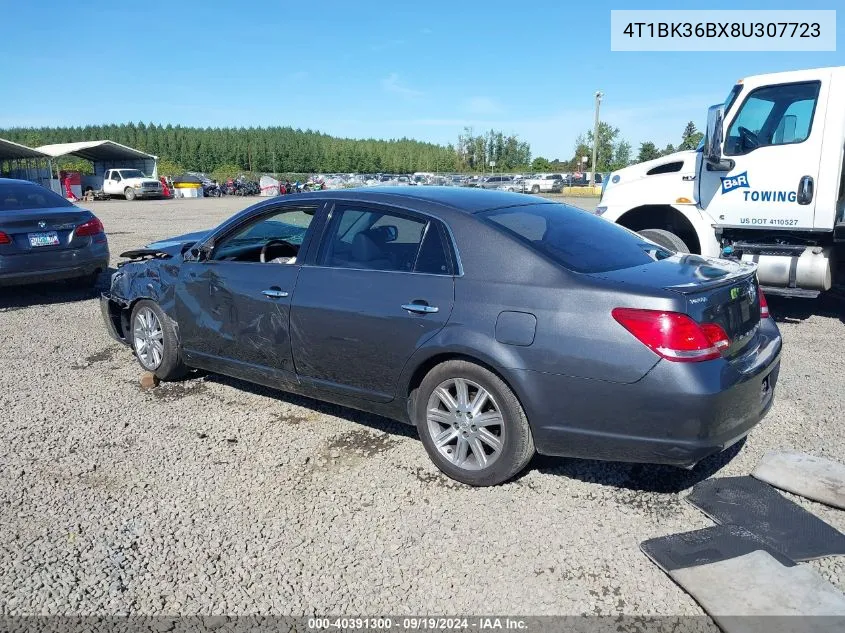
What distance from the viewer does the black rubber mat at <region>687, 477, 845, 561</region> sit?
3010 millimetres

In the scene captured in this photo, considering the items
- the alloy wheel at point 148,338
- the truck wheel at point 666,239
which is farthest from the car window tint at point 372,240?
the truck wheel at point 666,239

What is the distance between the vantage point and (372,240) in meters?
4.11

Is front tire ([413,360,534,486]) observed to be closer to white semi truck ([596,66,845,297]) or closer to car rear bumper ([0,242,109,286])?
white semi truck ([596,66,845,297])

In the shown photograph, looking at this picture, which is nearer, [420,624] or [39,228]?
[420,624]

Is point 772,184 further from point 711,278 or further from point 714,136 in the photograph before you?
point 711,278

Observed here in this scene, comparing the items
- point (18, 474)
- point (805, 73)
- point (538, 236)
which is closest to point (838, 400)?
point (538, 236)

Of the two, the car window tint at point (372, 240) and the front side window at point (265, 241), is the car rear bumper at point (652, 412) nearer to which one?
the car window tint at point (372, 240)

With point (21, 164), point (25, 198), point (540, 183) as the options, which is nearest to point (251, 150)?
point (21, 164)

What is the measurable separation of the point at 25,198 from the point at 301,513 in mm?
7283

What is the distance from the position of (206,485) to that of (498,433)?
64.5 inches

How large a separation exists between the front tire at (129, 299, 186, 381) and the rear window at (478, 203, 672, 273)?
274 centimetres

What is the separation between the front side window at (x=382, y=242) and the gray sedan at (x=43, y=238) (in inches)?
220

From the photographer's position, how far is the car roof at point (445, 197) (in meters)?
3.98

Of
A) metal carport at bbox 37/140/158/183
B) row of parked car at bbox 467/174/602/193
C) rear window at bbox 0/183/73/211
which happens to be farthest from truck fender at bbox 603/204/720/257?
metal carport at bbox 37/140/158/183
